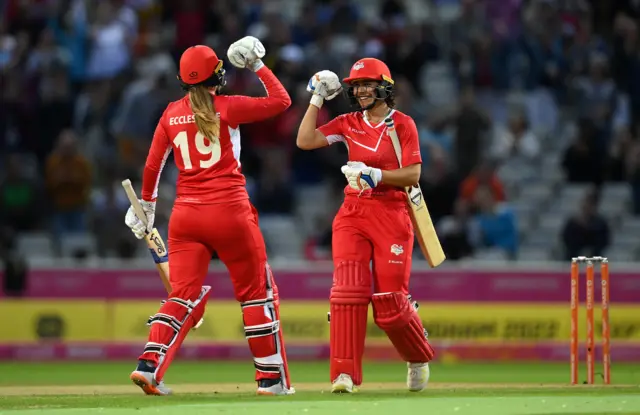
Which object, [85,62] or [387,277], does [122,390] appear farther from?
[85,62]

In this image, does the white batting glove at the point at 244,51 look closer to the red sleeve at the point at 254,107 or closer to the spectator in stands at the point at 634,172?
the red sleeve at the point at 254,107

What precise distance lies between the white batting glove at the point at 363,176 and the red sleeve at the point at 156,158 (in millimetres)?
1238

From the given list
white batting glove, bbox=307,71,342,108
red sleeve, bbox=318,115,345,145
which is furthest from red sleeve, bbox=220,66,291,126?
red sleeve, bbox=318,115,345,145

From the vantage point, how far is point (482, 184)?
56.2 feet

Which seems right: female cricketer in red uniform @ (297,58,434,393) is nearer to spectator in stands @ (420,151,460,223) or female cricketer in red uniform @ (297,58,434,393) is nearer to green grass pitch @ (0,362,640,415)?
green grass pitch @ (0,362,640,415)

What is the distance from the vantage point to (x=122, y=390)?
441 inches

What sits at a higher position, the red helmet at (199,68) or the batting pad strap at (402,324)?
the red helmet at (199,68)

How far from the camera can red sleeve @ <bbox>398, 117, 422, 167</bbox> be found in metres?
10.2

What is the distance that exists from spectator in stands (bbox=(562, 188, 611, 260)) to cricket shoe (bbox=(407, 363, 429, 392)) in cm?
684

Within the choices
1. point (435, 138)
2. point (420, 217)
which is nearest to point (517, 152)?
point (435, 138)

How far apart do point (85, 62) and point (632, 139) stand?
7.18 metres

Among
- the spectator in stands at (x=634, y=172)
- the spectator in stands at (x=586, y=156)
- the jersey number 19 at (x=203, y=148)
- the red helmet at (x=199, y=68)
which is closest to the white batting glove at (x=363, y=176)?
the jersey number 19 at (x=203, y=148)

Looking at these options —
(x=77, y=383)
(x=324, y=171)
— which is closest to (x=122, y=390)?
(x=77, y=383)

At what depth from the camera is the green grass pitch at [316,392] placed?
8812 millimetres
